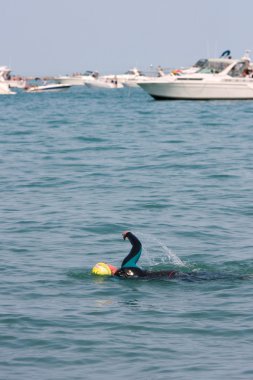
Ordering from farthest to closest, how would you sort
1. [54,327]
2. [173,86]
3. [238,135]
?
[173,86], [238,135], [54,327]

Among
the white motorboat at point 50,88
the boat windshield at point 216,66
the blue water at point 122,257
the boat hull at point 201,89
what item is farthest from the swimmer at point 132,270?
the white motorboat at point 50,88

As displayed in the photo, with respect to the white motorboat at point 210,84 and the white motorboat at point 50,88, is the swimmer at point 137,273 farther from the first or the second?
the white motorboat at point 50,88

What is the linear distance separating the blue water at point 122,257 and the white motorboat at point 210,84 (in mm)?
23756

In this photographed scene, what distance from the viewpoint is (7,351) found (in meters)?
11.1

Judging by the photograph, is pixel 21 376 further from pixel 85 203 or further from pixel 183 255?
pixel 85 203

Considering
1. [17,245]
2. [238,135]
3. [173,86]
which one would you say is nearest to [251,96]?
[173,86]

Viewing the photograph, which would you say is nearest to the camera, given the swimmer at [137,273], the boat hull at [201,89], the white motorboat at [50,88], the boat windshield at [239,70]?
the swimmer at [137,273]

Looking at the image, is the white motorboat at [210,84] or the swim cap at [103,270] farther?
the white motorboat at [210,84]

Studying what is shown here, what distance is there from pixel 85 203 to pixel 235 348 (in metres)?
11.2

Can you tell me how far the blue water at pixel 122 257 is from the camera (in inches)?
430

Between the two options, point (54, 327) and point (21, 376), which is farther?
point (54, 327)

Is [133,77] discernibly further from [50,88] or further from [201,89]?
[201,89]

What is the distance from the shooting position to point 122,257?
1644cm

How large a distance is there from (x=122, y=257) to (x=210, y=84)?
43886mm
